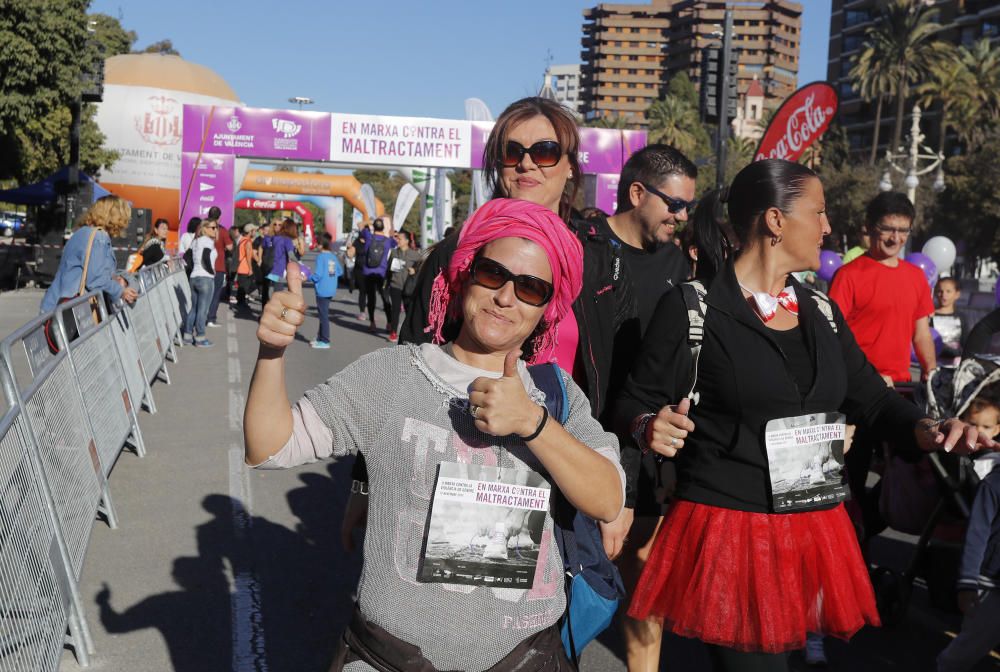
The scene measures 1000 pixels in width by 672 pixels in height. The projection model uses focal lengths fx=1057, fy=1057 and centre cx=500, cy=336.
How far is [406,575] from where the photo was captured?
2059mm

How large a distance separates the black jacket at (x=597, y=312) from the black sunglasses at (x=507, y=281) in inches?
24.1

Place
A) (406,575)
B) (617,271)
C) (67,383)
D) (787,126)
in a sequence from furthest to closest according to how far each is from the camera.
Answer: (787,126) < (67,383) < (617,271) < (406,575)

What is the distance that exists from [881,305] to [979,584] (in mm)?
1921

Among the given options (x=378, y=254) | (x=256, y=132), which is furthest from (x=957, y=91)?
(x=378, y=254)

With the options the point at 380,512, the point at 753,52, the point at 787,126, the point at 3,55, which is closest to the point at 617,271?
the point at 380,512

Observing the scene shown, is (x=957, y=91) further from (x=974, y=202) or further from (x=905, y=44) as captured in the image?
(x=974, y=202)

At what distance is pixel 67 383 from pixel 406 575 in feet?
12.7

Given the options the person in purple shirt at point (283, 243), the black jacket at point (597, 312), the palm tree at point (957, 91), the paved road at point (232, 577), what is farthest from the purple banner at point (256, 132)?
the palm tree at point (957, 91)

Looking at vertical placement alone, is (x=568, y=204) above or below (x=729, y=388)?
above

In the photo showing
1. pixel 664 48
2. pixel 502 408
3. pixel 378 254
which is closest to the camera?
pixel 502 408

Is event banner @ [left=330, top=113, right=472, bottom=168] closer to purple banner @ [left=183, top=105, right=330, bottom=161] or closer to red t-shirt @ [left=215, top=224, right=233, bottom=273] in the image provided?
purple banner @ [left=183, top=105, right=330, bottom=161]

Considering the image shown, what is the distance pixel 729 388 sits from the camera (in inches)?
118

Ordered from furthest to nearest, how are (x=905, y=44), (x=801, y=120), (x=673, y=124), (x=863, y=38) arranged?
(x=863, y=38) → (x=673, y=124) → (x=905, y=44) → (x=801, y=120)

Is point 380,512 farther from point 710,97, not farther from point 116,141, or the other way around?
point 116,141
